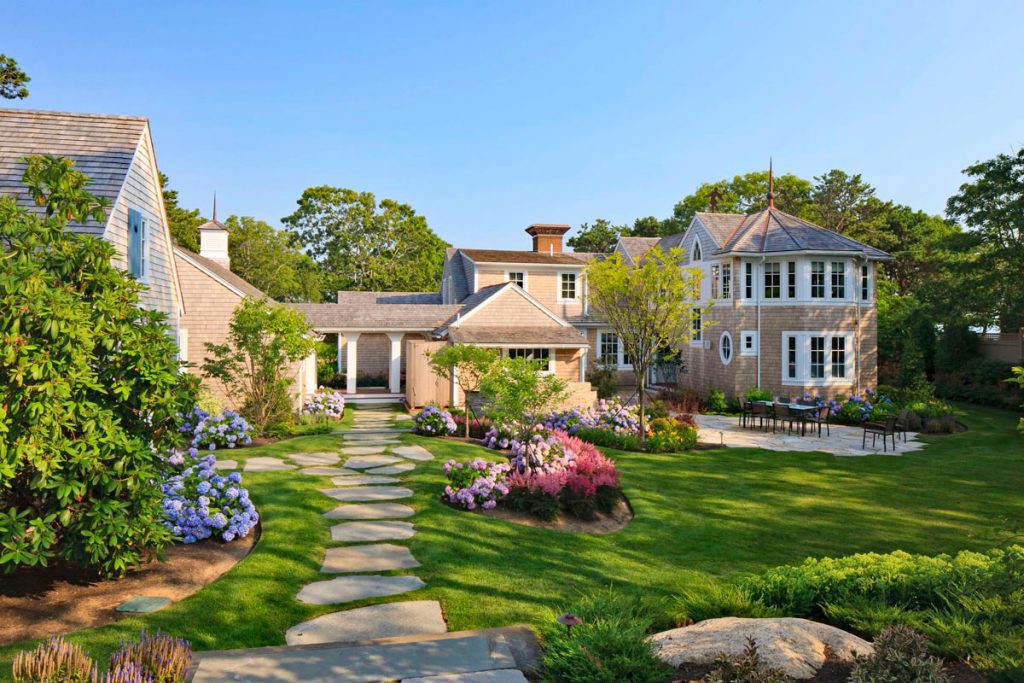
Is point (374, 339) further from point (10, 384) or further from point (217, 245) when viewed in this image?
point (10, 384)

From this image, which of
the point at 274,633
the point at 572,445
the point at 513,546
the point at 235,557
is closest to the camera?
the point at 274,633

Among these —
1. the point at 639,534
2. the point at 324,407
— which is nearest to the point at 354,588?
the point at 639,534

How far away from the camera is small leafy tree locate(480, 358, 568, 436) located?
10.9m

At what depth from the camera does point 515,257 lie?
3008cm

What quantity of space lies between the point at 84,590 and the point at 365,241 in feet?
160

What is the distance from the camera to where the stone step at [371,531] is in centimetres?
791

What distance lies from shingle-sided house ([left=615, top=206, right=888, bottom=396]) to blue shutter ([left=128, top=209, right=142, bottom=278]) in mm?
17891

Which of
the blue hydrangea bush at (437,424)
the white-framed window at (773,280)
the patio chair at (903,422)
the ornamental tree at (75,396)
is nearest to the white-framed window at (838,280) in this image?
the white-framed window at (773,280)

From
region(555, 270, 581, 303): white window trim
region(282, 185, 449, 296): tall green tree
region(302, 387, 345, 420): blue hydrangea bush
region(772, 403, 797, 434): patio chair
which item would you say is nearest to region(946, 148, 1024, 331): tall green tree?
region(772, 403, 797, 434): patio chair

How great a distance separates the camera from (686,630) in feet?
16.4

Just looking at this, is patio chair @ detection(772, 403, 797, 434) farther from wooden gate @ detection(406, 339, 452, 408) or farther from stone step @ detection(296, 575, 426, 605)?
stone step @ detection(296, 575, 426, 605)

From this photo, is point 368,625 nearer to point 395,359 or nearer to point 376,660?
point 376,660

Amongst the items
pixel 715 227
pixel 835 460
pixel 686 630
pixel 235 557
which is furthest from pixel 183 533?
pixel 715 227

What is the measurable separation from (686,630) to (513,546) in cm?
318
